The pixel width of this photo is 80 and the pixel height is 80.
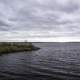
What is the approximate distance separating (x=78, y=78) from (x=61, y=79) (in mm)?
2007

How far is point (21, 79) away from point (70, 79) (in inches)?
214

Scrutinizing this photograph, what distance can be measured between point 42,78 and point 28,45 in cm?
4966

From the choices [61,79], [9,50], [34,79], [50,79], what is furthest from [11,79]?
[9,50]

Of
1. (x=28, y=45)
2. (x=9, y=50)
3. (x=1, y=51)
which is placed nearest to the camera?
(x=1, y=51)

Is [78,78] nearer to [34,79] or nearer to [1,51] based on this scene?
[34,79]

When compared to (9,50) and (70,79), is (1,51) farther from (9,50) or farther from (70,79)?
(70,79)

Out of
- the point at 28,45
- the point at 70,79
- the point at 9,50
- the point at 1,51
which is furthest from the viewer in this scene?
the point at 28,45

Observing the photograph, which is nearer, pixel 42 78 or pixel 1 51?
pixel 42 78

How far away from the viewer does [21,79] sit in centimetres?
1695

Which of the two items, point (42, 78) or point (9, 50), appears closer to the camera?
point (42, 78)

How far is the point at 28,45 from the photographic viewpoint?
66.7 metres

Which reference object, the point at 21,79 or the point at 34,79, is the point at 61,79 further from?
the point at 21,79

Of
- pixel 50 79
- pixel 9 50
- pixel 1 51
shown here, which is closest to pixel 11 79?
pixel 50 79

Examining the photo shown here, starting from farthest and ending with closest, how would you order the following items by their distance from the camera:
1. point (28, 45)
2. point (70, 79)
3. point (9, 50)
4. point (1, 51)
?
point (28, 45)
point (9, 50)
point (1, 51)
point (70, 79)
